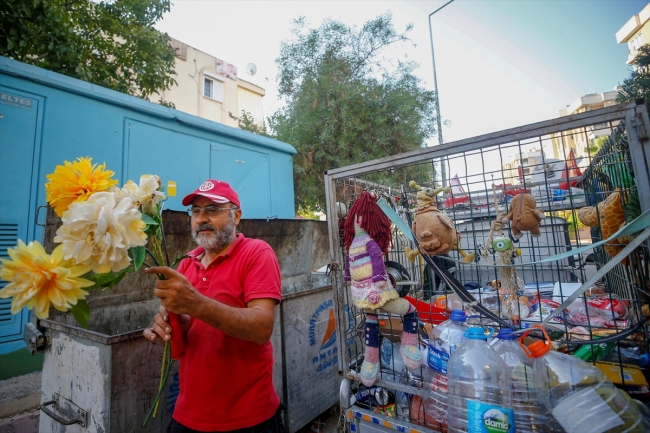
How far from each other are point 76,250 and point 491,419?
1669mm

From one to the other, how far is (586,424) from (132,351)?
7.52 ft

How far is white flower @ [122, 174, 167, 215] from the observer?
1326 millimetres

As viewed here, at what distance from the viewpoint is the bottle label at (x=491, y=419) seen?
4.18ft

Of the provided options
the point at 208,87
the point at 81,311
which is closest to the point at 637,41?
the point at 208,87

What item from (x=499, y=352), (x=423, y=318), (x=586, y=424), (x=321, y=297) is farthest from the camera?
(x=321, y=297)

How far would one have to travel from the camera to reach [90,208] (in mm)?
1024

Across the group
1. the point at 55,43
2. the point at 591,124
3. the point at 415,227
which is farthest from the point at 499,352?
the point at 55,43

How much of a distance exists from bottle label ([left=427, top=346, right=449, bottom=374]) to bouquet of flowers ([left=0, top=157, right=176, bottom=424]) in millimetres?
1544

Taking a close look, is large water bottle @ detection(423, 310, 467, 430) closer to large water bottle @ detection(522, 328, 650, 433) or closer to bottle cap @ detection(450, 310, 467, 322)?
bottle cap @ detection(450, 310, 467, 322)

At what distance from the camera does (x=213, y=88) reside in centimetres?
1716

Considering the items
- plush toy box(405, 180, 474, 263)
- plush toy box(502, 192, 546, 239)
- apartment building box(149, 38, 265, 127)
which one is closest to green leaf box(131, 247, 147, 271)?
plush toy box(405, 180, 474, 263)

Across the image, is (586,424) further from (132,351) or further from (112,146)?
(112,146)

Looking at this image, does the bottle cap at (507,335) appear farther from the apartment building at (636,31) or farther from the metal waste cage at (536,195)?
the apartment building at (636,31)

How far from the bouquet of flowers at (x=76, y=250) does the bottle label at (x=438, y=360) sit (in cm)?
154
